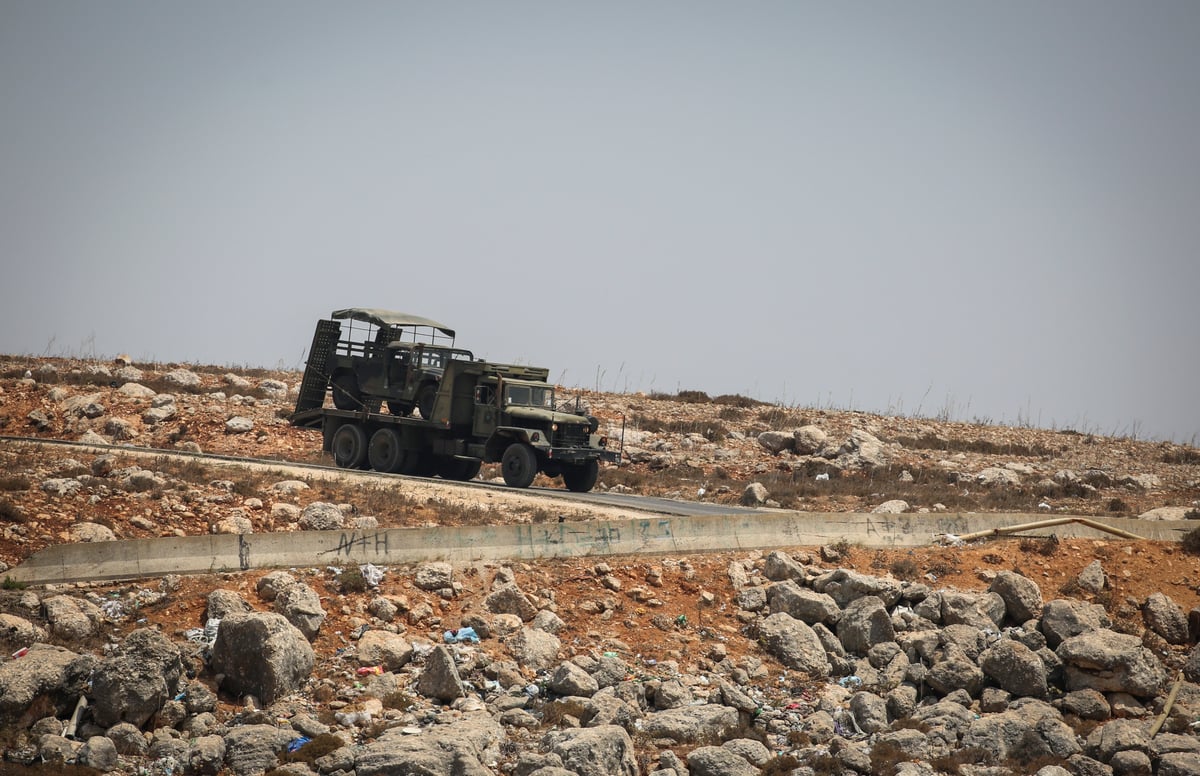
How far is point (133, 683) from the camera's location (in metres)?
10.5

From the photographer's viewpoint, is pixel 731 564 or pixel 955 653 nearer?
pixel 955 653

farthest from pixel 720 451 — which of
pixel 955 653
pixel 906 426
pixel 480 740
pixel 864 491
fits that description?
pixel 480 740

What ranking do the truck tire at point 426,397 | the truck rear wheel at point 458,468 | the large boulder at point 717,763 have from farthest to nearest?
the truck rear wheel at point 458,468 → the truck tire at point 426,397 → the large boulder at point 717,763

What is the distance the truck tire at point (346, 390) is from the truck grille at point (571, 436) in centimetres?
498

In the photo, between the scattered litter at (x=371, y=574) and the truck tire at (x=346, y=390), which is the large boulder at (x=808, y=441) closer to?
the truck tire at (x=346, y=390)

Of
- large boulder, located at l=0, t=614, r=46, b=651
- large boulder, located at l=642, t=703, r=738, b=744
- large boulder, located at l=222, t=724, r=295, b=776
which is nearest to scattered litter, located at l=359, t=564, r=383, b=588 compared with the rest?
large boulder, located at l=222, t=724, r=295, b=776

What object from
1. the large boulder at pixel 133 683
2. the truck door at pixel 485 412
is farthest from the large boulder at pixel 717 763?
the truck door at pixel 485 412

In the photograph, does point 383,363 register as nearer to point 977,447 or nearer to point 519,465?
point 519,465

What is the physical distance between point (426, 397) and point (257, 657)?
1316cm

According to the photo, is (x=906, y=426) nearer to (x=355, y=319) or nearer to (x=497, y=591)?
(x=355, y=319)

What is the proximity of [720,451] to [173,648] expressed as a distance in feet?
73.3

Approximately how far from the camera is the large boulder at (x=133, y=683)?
1048 centimetres

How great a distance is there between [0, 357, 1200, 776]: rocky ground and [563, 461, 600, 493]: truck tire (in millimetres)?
3622

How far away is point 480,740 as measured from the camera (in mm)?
10805
